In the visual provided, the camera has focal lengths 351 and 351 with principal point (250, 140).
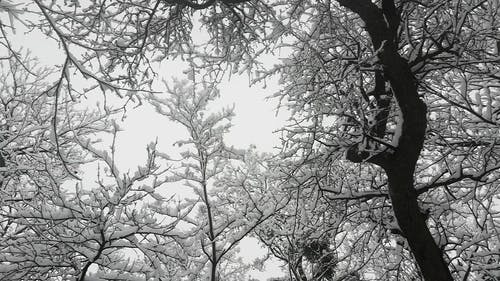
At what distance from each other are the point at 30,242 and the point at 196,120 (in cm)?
366

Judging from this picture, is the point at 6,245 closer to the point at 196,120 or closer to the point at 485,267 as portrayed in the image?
the point at 196,120

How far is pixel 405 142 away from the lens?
3723 mm

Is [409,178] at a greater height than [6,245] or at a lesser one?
greater

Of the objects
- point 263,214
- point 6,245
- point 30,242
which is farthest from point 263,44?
point 6,245

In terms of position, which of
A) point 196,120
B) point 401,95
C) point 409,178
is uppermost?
point 196,120

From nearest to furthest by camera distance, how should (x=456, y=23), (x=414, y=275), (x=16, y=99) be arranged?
(x=456, y=23) → (x=414, y=275) → (x=16, y=99)

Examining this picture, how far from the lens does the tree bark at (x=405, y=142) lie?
3.64 meters

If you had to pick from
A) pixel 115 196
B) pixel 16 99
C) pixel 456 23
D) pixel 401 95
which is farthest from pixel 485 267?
pixel 16 99

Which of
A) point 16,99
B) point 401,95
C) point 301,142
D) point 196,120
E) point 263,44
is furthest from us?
point 16,99

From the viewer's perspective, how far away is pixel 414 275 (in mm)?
5574

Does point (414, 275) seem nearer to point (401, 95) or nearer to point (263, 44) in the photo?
point (401, 95)

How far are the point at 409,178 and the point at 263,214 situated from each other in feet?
9.80

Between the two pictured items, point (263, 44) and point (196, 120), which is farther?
point (196, 120)

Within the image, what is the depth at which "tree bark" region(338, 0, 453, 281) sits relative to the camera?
11.9 feet
